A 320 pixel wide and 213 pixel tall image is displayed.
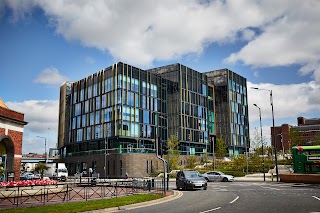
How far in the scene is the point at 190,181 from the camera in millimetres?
26453

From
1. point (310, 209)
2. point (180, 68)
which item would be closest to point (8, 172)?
point (310, 209)

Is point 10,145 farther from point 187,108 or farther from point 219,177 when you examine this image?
point 187,108

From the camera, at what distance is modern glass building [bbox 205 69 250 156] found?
102500 mm

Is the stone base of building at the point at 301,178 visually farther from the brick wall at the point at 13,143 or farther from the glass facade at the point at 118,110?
the glass facade at the point at 118,110

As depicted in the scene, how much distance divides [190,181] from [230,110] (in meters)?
79.6

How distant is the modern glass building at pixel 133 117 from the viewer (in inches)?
2724

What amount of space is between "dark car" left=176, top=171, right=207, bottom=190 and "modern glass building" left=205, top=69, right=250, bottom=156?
7504cm

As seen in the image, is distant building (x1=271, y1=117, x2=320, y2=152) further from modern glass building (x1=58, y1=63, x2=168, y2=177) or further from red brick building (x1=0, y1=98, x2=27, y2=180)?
red brick building (x1=0, y1=98, x2=27, y2=180)

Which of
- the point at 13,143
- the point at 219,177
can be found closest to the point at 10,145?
the point at 13,143

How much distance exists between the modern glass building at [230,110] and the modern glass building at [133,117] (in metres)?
0.48

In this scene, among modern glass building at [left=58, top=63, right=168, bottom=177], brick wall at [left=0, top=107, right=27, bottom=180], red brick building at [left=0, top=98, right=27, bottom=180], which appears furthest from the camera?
modern glass building at [left=58, top=63, right=168, bottom=177]

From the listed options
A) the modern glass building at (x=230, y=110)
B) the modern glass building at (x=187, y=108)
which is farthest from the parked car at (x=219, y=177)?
the modern glass building at (x=230, y=110)

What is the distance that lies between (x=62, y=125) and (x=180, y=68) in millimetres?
40835

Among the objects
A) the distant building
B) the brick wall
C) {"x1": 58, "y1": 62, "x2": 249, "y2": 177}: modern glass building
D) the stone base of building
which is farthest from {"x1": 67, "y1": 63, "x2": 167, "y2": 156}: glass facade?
the distant building
